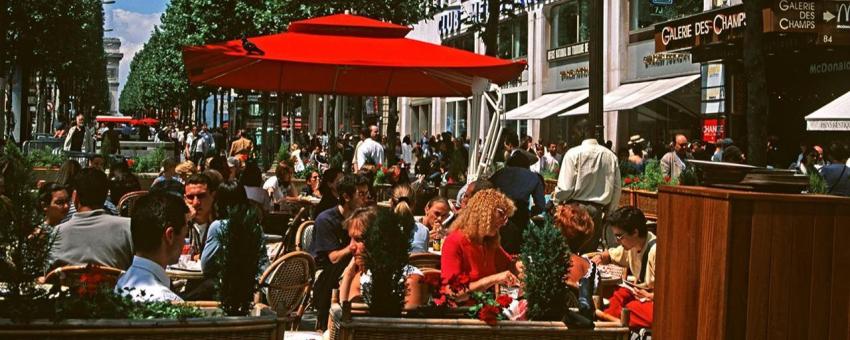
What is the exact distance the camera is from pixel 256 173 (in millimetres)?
14789

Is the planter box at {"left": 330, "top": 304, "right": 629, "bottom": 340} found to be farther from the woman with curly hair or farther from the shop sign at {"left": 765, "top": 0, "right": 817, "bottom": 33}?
the shop sign at {"left": 765, "top": 0, "right": 817, "bottom": 33}

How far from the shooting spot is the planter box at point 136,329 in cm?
396

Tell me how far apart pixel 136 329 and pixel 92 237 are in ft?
12.0

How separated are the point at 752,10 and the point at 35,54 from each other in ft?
108

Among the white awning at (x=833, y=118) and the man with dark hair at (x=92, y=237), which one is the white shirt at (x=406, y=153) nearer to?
the white awning at (x=833, y=118)

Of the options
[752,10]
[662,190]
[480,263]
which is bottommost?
[480,263]

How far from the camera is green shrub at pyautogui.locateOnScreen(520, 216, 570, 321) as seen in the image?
473 centimetres

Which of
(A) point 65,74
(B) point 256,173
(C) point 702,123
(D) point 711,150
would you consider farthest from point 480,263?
(A) point 65,74

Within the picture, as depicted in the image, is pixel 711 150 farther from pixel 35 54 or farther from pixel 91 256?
pixel 35 54

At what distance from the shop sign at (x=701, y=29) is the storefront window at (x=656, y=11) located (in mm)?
2665

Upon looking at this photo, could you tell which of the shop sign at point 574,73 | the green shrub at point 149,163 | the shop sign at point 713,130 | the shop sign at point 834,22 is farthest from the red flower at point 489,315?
the shop sign at point 574,73

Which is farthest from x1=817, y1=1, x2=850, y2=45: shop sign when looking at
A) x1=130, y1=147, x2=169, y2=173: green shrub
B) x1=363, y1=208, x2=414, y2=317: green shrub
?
x1=363, y1=208, x2=414, y2=317: green shrub

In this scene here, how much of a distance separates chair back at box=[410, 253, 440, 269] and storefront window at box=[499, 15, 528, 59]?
122 ft

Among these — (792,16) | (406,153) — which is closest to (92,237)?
(792,16)
